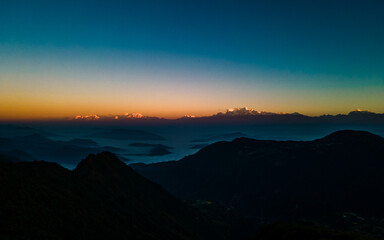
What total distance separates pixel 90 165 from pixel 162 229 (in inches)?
2781

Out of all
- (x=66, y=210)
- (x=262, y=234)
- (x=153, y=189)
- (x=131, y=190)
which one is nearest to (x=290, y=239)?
(x=262, y=234)

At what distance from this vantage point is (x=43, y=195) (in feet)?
262

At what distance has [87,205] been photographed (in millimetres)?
96625

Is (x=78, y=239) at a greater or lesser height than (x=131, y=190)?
greater

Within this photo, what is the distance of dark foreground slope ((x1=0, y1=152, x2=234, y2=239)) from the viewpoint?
65.2 meters

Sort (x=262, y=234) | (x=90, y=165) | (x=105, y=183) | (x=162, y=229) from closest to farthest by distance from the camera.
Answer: (x=262, y=234) < (x=162, y=229) < (x=105, y=183) < (x=90, y=165)

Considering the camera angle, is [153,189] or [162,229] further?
[153,189]

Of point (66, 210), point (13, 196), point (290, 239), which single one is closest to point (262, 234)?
point (290, 239)

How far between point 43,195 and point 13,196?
34.3ft

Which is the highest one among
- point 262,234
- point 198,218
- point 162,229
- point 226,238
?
point 262,234

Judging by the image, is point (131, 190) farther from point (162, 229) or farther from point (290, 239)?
point (290, 239)

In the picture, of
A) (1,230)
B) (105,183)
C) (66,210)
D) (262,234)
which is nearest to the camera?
(1,230)

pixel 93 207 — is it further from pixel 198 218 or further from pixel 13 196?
pixel 198 218

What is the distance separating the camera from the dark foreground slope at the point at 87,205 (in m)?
65.2
